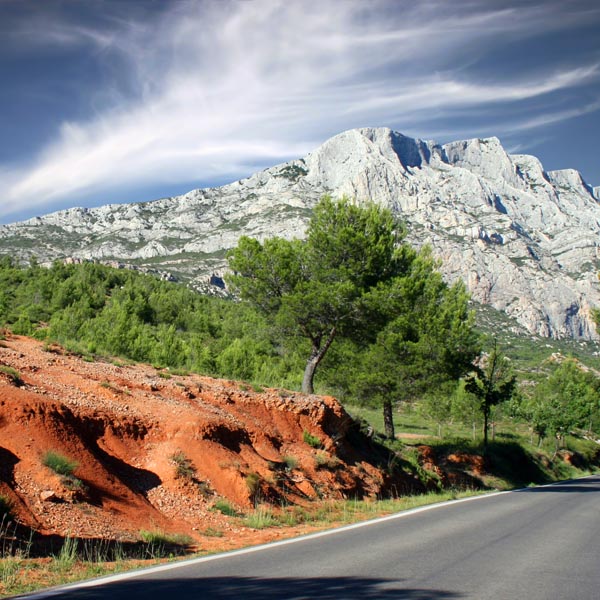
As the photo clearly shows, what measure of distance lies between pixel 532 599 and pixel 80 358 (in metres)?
13.4

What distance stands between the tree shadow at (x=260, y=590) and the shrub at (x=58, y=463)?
3.55 meters

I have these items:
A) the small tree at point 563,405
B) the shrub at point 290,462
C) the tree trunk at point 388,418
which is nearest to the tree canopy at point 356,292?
the tree trunk at point 388,418

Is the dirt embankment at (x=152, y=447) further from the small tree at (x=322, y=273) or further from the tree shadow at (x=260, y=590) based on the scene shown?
the small tree at (x=322, y=273)

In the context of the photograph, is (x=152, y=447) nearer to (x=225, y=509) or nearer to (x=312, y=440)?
(x=225, y=509)

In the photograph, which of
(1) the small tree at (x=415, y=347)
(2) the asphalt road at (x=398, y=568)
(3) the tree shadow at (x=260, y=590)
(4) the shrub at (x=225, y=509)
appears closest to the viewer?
(3) the tree shadow at (x=260, y=590)

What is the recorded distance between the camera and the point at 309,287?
18.6 m

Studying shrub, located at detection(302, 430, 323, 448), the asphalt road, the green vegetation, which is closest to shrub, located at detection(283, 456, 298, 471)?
shrub, located at detection(302, 430, 323, 448)

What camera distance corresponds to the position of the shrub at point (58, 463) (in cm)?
851

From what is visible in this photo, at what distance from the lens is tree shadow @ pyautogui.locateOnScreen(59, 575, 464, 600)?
491cm

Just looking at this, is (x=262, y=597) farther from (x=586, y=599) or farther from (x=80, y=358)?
(x=80, y=358)

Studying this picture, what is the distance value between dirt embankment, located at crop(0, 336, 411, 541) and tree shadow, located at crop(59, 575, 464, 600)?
2665 mm

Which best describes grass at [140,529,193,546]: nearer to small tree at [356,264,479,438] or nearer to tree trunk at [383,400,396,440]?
small tree at [356,264,479,438]

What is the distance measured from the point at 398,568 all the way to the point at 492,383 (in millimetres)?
25290

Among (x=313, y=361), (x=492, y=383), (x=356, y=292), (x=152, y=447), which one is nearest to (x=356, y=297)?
(x=356, y=292)
